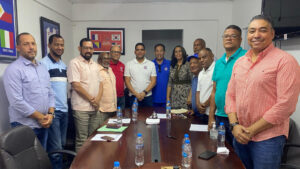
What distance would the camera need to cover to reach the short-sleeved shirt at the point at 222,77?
2055 millimetres

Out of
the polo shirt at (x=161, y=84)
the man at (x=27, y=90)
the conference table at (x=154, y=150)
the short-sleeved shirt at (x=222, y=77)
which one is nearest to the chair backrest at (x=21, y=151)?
the conference table at (x=154, y=150)

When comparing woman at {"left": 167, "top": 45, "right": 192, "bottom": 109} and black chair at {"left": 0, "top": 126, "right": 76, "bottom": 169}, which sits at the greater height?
woman at {"left": 167, "top": 45, "right": 192, "bottom": 109}

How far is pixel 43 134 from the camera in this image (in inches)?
89.5

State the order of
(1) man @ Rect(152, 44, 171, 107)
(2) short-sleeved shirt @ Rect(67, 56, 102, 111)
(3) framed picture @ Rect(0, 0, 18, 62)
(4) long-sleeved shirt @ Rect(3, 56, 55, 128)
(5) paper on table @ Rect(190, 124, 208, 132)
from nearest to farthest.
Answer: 1. (4) long-sleeved shirt @ Rect(3, 56, 55, 128)
2. (5) paper on table @ Rect(190, 124, 208, 132)
3. (3) framed picture @ Rect(0, 0, 18, 62)
4. (2) short-sleeved shirt @ Rect(67, 56, 102, 111)
5. (1) man @ Rect(152, 44, 171, 107)

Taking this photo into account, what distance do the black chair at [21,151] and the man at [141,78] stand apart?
1.95m

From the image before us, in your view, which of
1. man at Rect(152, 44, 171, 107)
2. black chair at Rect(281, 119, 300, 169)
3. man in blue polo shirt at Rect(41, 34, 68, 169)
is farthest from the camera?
man at Rect(152, 44, 171, 107)

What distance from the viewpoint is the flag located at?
7.32ft

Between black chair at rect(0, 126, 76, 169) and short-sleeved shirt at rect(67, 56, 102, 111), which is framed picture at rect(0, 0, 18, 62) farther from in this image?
black chair at rect(0, 126, 76, 169)

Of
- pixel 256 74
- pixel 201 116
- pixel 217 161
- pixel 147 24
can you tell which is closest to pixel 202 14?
pixel 147 24

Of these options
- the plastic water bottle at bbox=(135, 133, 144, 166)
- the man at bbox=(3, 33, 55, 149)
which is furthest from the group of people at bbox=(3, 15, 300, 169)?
the plastic water bottle at bbox=(135, 133, 144, 166)

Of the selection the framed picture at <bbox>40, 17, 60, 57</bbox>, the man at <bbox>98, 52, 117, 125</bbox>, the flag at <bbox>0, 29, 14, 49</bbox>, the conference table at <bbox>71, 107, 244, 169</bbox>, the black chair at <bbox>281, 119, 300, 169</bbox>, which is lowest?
the black chair at <bbox>281, 119, 300, 169</bbox>

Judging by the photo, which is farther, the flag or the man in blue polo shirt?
the man in blue polo shirt

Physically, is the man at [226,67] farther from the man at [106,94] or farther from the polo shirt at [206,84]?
the man at [106,94]

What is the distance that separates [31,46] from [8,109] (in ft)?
2.40
